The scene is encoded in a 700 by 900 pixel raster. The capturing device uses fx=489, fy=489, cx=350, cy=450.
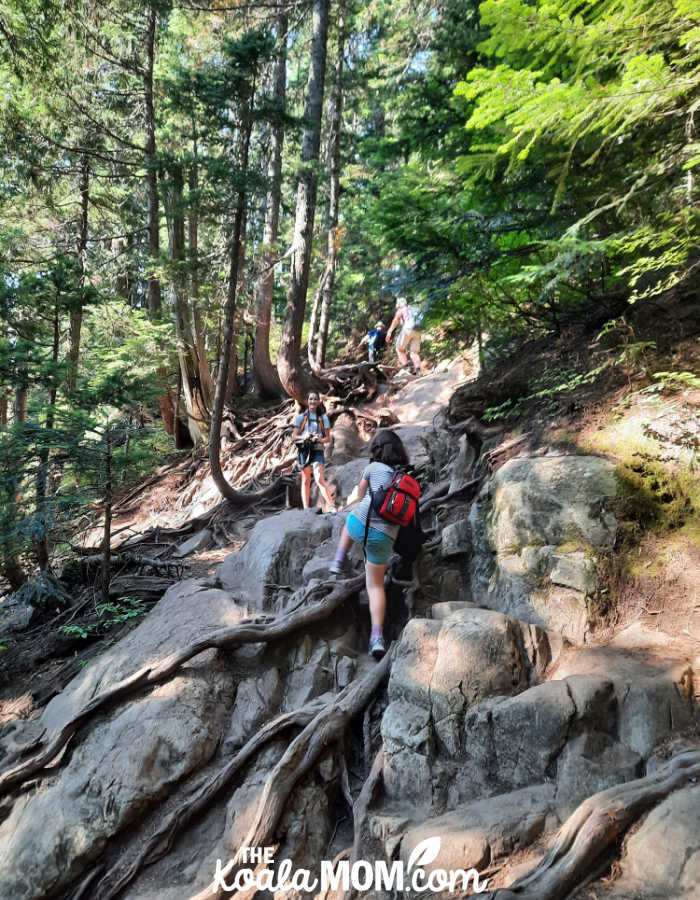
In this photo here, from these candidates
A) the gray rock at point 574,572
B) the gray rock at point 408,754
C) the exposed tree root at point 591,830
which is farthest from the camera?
the gray rock at point 574,572

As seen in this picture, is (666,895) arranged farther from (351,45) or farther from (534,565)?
(351,45)

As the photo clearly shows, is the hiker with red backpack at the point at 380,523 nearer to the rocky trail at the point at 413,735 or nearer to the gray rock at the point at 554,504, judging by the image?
the rocky trail at the point at 413,735

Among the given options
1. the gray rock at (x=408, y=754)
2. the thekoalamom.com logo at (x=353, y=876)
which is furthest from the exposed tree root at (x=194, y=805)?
the gray rock at (x=408, y=754)

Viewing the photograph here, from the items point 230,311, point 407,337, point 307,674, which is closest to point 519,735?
point 307,674

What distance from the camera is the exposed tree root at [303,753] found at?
3.49 m

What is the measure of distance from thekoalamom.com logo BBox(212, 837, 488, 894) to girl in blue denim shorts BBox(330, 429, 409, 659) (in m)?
1.71

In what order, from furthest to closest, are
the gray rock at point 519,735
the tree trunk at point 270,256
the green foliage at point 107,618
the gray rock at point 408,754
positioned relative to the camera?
the tree trunk at point 270,256, the green foliage at point 107,618, the gray rock at point 408,754, the gray rock at point 519,735

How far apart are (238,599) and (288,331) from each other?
6.38 meters

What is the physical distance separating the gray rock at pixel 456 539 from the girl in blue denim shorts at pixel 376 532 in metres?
0.88

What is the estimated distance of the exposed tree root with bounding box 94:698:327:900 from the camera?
3.59 meters

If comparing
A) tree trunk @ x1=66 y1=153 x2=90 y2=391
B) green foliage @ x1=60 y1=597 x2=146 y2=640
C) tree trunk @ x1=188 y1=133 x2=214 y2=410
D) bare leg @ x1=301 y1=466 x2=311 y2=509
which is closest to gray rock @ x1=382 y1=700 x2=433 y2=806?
green foliage @ x1=60 y1=597 x2=146 y2=640

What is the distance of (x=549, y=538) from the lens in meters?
4.31

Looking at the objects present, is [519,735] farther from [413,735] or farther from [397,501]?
[397,501]

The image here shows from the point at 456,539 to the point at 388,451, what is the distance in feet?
4.10
